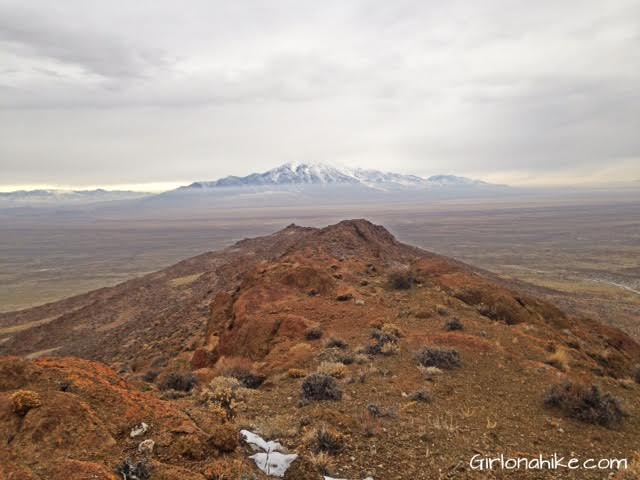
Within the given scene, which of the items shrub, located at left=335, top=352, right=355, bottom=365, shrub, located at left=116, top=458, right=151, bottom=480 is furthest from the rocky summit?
shrub, located at left=335, top=352, right=355, bottom=365

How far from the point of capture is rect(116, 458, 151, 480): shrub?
4.82m

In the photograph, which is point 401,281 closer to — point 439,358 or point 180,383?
point 439,358

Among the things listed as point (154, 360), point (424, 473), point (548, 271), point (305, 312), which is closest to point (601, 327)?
point (305, 312)

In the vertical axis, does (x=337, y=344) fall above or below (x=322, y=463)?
below

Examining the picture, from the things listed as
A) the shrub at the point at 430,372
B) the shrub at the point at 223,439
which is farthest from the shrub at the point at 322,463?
the shrub at the point at 430,372

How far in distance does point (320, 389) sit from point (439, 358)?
3683 millimetres

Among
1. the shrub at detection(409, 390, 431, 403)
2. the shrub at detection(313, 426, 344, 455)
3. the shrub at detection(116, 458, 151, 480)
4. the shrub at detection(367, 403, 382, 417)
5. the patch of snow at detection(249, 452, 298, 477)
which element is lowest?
the shrub at detection(409, 390, 431, 403)

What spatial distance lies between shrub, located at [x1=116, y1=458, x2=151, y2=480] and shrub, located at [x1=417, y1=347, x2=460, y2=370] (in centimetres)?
745

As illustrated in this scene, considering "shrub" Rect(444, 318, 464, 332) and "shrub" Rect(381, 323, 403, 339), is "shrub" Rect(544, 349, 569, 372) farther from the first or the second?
"shrub" Rect(381, 323, 403, 339)

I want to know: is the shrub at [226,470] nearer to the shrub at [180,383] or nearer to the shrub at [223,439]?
the shrub at [223,439]

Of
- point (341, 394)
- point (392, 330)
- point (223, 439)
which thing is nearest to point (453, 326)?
point (392, 330)

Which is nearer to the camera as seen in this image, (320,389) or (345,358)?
(320,389)

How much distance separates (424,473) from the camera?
5980mm

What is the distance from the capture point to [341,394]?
8.63 metres
